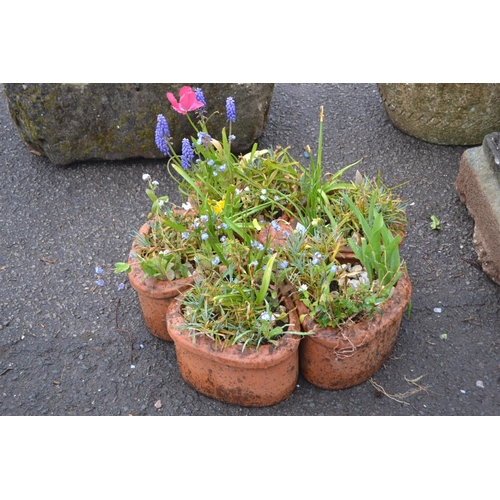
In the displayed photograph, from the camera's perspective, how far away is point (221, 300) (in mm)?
2506

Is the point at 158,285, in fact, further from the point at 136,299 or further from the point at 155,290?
the point at 136,299

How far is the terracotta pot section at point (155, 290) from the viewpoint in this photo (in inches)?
108

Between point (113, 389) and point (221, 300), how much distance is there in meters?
0.73

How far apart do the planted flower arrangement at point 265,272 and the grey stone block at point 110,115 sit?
84 centimetres

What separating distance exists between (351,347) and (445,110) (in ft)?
6.29

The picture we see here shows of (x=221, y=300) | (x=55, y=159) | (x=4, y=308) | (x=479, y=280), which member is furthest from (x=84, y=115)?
(x=479, y=280)

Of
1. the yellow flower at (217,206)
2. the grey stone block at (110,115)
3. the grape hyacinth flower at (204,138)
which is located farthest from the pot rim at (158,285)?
the grey stone block at (110,115)

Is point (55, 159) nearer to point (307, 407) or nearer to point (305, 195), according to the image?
point (305, 195)

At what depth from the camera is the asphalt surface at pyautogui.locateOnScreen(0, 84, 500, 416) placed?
277 cm

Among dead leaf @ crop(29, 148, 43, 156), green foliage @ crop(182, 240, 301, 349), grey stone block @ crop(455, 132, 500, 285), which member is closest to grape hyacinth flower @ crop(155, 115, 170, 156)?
green foliage @ crop(182, 240, 301, 349)

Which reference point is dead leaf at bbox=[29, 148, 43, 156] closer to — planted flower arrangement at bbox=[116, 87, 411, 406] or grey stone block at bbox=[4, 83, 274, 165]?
grey stone block at bbox=[4, 83, 274, 165]

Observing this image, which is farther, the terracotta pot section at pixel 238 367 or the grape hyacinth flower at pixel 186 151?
the grape hyacinth flower at pixel 186 151

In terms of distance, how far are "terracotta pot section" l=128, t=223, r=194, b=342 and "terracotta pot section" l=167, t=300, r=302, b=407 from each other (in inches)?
4.1

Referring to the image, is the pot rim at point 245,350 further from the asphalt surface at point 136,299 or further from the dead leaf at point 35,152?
the dead leaf at point 35,152
